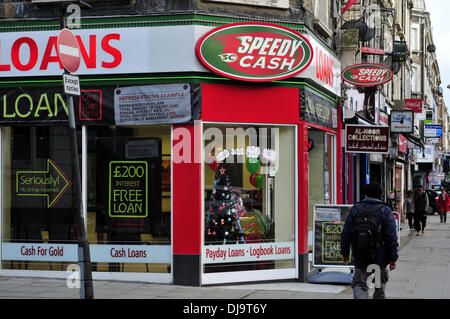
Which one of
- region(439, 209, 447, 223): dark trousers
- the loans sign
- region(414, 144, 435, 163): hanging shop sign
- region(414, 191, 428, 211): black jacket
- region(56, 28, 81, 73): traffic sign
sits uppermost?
the loans sign

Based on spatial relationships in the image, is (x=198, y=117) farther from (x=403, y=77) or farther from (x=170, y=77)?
(x=403, y=77)

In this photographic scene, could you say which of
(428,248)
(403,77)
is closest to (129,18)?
(428,248)

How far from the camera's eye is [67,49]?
9.70m

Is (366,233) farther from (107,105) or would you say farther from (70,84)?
(107,105)

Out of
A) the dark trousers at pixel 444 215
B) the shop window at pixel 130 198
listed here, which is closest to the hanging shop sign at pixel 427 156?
the dark trousers at pixel 444 215

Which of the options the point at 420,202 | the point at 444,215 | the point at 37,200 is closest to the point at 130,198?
the point at 37,200

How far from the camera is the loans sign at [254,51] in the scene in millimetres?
11906

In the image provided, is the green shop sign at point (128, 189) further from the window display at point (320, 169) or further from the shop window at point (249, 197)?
the window display at point (320, 169)

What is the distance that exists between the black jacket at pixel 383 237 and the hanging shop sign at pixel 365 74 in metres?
8.34

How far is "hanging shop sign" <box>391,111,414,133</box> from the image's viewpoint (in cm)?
2705

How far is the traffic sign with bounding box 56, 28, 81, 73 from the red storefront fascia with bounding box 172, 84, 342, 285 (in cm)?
261

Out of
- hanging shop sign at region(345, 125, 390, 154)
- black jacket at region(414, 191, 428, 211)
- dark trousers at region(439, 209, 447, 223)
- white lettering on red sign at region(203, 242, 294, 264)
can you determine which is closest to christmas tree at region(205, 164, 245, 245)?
white lettering on red sign at region(203, 242, 294, 264)

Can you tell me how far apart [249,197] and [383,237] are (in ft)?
14.0

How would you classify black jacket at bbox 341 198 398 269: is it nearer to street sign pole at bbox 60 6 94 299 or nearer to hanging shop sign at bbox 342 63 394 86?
street sign pole at bbox 60 6 94 299
